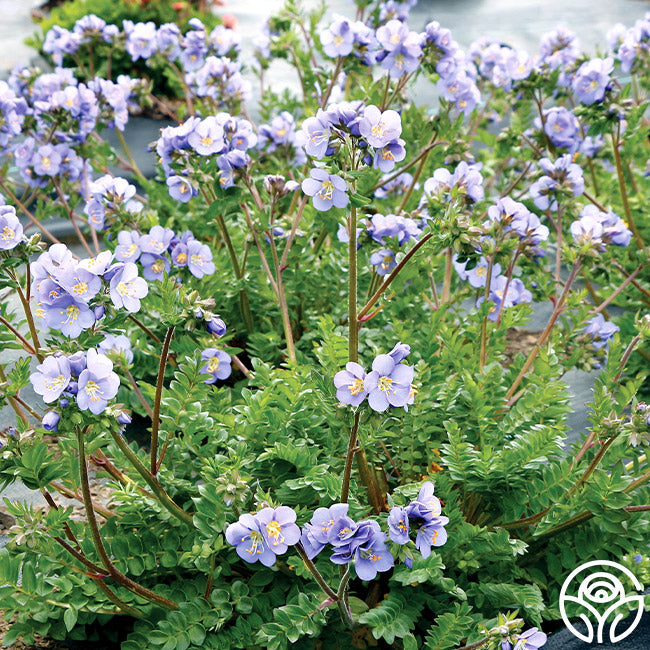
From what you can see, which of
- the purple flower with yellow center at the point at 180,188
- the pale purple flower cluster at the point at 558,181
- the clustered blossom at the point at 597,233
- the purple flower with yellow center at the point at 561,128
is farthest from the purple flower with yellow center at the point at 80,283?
the purple flower with yellow center at the point at 561,128

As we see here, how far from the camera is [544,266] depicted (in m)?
2.53

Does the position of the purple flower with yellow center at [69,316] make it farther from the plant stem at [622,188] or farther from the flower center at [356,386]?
the plant stem at [622,188]

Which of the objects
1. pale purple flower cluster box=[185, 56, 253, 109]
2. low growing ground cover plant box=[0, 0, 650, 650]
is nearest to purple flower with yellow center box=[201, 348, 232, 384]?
low growing ground cover plant box=[0, 0, 650, 650]

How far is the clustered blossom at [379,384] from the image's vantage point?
144cm

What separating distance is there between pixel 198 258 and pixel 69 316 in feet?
2.90

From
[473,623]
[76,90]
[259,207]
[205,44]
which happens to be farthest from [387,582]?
[205,44]

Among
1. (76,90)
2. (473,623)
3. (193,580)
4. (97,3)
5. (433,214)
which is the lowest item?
(473,623)

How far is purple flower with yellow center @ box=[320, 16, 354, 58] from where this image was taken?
2.54m

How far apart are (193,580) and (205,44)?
235cm

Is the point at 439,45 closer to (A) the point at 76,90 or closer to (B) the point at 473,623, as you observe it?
(A) the point at 76,90

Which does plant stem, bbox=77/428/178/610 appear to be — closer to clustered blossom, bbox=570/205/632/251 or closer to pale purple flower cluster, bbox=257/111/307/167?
clustered blossom, bbox=570/205/632/251

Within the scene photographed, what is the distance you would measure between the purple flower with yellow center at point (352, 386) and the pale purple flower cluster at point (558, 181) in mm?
1270

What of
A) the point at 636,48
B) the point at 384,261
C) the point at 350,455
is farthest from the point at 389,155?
the point at 636,48

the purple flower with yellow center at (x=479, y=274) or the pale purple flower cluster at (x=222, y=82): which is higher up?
the pale purple flower cluster at (x=222, y=82)
